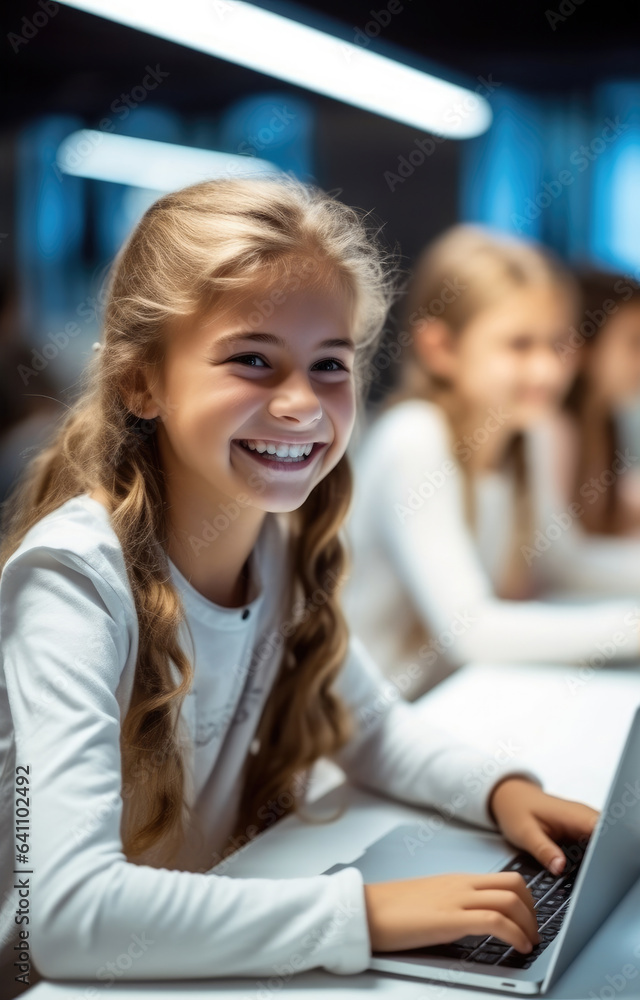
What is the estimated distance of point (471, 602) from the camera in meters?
1.85

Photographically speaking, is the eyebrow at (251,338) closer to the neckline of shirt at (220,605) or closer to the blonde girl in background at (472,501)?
the neckline of shirt at (220,605)

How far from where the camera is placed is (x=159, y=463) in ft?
3.61

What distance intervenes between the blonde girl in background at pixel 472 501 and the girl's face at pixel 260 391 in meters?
0.88

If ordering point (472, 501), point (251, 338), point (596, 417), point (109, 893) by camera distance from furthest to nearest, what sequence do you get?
point (596, 417)
point (472, 501)
point (251, 338)
point (109, 893)

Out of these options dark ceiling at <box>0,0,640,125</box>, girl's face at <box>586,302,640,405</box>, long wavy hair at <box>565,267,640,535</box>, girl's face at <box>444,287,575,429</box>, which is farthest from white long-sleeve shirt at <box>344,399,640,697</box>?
dark ceiling at <box>0,0,640,125</box>

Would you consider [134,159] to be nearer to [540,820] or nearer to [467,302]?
[467,302]

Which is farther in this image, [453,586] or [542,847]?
[453,586]

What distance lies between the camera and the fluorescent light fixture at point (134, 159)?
18.0ft

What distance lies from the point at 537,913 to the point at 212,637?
17.3 inches

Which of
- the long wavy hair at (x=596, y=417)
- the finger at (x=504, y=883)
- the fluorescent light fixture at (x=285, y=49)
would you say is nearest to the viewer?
the finger at (x=504, y=883)

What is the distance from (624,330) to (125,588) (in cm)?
206

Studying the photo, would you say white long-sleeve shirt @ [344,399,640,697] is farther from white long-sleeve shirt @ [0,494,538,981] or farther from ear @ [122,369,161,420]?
ear @ [122,369,161,420]

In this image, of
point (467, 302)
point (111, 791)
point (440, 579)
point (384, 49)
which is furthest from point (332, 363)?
point (384, 49)

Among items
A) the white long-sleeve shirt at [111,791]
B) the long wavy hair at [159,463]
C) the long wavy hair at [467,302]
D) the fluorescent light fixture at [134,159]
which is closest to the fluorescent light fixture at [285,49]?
the long wavy hair at [467,302]
